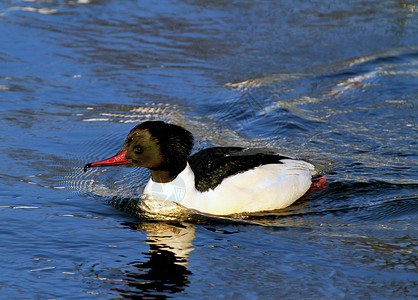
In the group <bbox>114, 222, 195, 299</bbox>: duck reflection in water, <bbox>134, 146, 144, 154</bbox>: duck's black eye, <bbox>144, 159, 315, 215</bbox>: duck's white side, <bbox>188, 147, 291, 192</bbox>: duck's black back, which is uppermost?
<bbox>134, 146, 144, 154</bbox>: duck's black eye

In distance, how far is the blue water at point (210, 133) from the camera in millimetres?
4945

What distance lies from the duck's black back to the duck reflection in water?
21.2 inches

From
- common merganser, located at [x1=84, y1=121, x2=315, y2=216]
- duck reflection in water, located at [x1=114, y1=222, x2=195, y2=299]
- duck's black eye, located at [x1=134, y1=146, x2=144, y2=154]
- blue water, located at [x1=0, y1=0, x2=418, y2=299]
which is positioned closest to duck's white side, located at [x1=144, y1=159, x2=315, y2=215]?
common merganser, located at [x1=84, y1=121, x2=315, y2=216]

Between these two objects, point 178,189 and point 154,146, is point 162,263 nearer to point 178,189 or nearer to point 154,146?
point 178,189

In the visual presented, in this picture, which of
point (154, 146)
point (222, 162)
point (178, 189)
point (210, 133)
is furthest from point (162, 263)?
point (210, 133)

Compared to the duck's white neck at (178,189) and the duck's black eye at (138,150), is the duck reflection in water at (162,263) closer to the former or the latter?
the duck's white neck at (178,189)

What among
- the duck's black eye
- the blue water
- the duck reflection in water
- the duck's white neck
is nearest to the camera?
Result: the duck reflection in water

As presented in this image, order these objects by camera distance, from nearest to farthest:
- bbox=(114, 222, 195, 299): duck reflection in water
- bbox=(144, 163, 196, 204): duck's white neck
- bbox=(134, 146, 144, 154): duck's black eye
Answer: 1. bbox=(114, 222, 195, 299): duck reflection in water
2. bbox=(134, 146, 144, 154): duck's black eye
3. bbox=(144, 163, 196, 204): duck's white neck

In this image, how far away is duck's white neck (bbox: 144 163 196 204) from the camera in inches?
247

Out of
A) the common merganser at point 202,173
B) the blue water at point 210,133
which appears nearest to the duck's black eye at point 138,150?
the common merganser at point 202,173

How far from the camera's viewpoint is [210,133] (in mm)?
8305

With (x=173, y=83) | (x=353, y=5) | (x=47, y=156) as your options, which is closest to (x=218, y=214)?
(x=47, y=156)

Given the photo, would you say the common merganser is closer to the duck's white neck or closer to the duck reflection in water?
the duck's white neck

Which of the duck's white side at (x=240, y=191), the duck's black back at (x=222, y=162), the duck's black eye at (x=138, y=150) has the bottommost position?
the duck's white side at (x=240, y=191)
